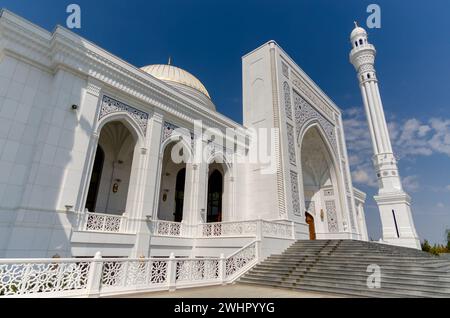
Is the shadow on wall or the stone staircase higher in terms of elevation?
the shadow on wall

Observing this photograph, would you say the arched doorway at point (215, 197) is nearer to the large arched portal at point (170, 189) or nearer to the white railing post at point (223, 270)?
the large arched portal at point (170, 189)

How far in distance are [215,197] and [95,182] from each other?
5533mm

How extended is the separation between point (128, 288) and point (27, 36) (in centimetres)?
641

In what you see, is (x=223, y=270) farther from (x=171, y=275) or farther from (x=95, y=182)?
(x=95, y=182)

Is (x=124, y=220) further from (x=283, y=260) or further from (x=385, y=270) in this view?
(x=385, y=270)

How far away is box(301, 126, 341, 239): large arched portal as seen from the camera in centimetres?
1420

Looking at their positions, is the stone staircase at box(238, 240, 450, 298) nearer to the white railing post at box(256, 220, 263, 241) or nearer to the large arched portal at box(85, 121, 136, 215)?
the white railing post at box(256, 220, 263, 241)

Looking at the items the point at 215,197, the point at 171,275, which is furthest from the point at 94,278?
the point at 215,197

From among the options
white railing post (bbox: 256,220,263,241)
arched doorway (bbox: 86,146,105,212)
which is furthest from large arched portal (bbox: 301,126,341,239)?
arched doorway (bbox: 86,146,105,212)

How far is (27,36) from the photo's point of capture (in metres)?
6.05

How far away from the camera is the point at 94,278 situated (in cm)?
401

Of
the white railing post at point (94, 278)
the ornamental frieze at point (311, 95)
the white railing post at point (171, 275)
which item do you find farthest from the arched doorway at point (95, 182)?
the ornamental frieze at point (311, 95)

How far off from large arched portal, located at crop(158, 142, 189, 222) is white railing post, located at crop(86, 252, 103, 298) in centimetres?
656
